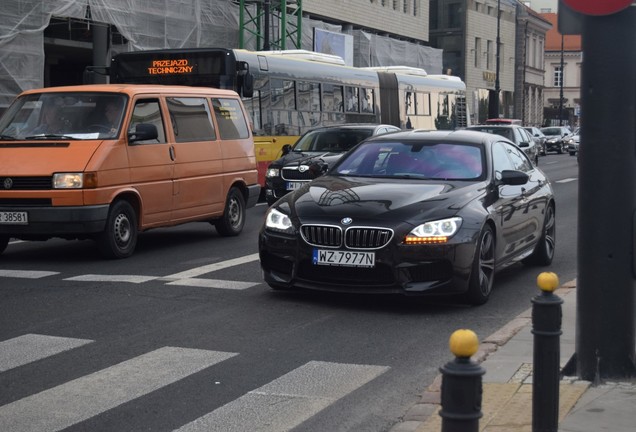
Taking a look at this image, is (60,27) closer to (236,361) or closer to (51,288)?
(51,288)

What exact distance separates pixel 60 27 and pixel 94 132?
90.0 feet

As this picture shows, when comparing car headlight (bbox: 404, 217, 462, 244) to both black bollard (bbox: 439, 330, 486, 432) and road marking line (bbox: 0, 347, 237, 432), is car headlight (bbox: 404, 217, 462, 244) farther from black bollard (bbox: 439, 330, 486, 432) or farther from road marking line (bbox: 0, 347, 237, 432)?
black bollard (bbox: 439, 330, 486, 432)

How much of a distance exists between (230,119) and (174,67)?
210 inches

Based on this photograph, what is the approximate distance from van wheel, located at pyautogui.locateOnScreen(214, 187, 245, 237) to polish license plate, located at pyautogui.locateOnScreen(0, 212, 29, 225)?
3506 mm

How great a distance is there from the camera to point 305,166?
64.2 ft

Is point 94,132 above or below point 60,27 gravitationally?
below

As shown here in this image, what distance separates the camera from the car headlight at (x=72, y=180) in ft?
41.9

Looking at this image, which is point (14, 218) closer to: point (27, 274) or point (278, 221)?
point (27, 274)

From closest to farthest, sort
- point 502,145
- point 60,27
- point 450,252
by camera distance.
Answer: point 450,252
point 502,145
point 60,27

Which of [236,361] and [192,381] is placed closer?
[192,381]

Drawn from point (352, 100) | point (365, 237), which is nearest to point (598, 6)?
point (365, 237)

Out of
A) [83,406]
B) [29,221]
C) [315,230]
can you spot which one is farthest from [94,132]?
[83,406]

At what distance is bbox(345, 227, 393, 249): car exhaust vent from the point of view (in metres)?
9.41

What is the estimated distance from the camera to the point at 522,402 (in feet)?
20.2
